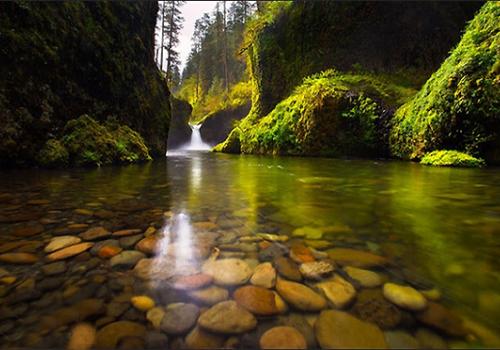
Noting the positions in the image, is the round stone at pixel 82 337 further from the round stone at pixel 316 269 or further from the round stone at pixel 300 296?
the round stone at pixel 316 269

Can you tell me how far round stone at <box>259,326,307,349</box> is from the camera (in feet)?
2.95

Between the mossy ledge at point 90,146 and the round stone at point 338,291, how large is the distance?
22.0ft

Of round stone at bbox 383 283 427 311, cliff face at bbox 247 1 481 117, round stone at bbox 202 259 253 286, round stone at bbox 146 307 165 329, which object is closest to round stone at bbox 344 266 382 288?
round stone at bbox 383 283 427 311

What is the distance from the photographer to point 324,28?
1462cm

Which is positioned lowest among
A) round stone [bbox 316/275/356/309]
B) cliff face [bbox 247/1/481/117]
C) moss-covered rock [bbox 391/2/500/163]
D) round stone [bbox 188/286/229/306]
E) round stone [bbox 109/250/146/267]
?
round stone [bbox 109/250/146/267]

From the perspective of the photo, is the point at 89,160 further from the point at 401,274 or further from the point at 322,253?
the point at 401,274

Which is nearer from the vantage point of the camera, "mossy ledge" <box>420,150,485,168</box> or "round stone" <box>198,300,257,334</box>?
"round stone" <box>198,300,257,334</box>

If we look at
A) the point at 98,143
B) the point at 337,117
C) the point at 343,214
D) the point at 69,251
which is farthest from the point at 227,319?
the point at 337,117

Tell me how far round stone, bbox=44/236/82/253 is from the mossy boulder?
10085 millimetres

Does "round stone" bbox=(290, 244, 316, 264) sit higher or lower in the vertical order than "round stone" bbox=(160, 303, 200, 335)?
higher

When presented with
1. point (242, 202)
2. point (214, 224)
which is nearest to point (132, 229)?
point (214, 224)

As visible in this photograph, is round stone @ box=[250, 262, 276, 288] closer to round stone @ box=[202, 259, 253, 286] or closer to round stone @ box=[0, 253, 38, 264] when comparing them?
round stone @ box=[202, 259, 253, 286]

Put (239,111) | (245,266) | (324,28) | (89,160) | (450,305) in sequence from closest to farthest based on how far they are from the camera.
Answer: (450,305) → (245,266) → (89,160) → (324,28) → (239,111)

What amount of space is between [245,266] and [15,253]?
134 cm
